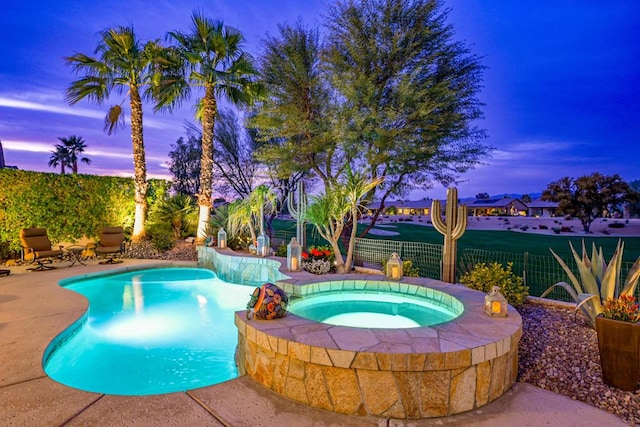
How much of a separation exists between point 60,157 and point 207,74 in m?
30.5

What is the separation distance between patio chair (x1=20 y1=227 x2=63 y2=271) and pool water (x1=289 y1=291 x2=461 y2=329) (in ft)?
24.7

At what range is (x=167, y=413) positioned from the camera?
2.49 m

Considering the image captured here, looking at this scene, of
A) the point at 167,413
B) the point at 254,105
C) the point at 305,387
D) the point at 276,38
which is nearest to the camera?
the point at 167,413

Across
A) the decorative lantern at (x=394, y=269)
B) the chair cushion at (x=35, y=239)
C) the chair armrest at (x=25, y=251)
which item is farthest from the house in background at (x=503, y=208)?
the chair armrest at (x=25, y=251)

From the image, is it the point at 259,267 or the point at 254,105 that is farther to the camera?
the point at 254,105

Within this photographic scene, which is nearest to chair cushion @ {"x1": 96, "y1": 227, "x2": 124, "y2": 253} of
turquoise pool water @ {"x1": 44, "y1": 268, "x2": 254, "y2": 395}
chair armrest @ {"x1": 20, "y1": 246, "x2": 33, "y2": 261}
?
chair armrest @ {"x1": 20, "y1": 246, "x2": 33, "y2": 261}

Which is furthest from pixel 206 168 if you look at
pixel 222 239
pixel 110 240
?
pixel 110 240

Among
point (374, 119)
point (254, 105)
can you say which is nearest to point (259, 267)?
point (374, 119)

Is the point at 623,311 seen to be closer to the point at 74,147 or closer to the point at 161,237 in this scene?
the point at 161,237

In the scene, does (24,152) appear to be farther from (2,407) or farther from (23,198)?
(2,407)

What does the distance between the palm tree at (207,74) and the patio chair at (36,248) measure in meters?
4.01

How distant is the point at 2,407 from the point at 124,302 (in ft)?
14.1

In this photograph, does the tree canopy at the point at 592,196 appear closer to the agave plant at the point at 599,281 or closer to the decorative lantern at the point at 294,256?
the agave plant at the point at 599,281

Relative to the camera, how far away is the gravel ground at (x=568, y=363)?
9.23ft
